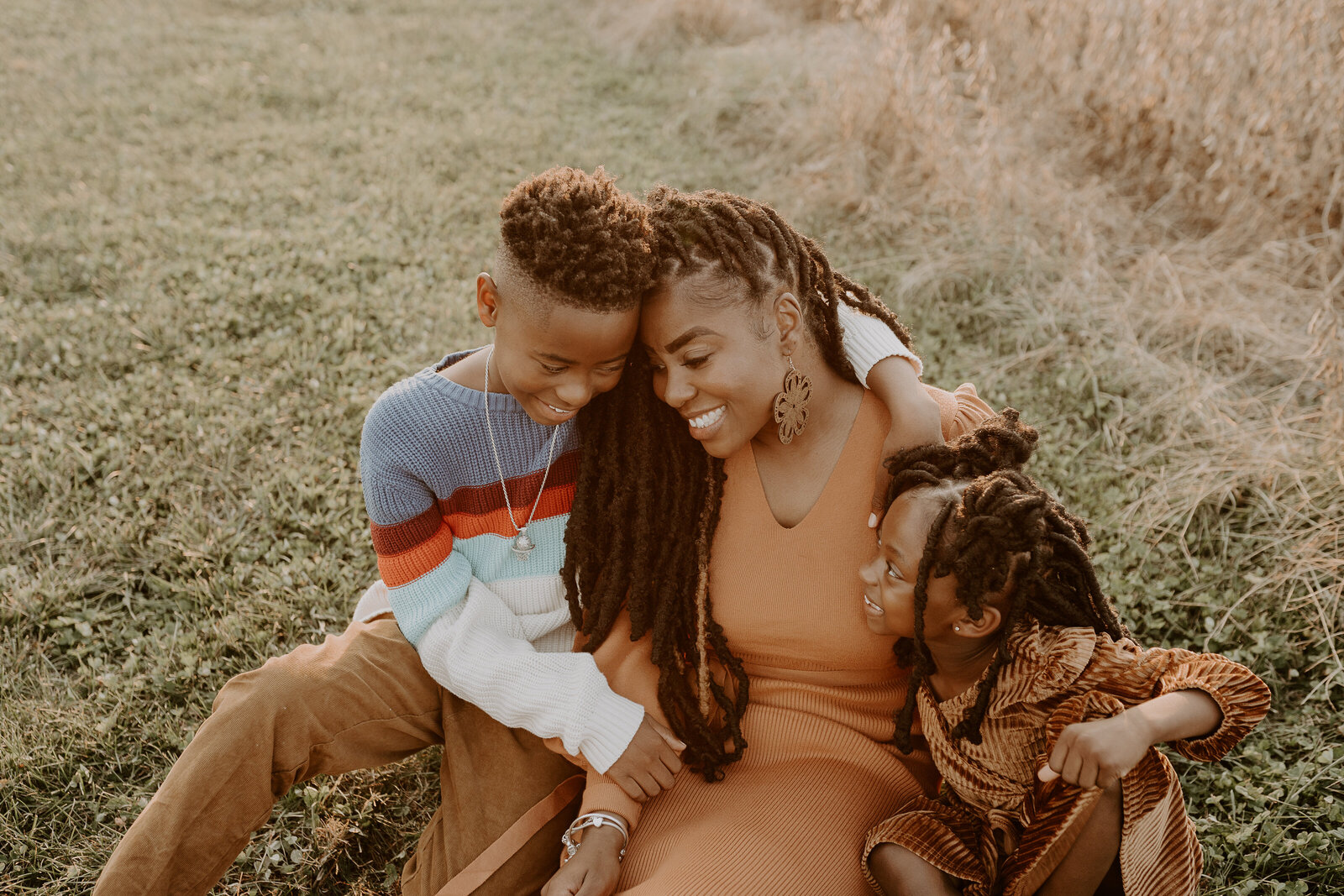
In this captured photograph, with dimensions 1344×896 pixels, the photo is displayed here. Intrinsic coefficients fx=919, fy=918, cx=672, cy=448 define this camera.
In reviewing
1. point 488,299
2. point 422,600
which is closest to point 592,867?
point 422,600

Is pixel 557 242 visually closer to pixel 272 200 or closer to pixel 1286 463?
pixel 1286 463

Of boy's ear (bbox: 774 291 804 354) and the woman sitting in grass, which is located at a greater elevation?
boy's ear (bbox: 774 291 804 354)

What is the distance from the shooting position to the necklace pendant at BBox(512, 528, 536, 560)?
7.37ft

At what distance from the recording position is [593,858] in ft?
6.56

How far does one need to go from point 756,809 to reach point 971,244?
3.58 metres

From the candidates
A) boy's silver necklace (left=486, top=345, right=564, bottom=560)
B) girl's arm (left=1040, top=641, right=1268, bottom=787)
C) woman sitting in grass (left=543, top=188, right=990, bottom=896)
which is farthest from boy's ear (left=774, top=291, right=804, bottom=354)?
girl's arm (left=1040, top=641, right=1268, bottom=787)

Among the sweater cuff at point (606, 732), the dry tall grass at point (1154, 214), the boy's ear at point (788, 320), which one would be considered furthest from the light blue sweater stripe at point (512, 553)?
the dry tall grass at point (1154, 214)

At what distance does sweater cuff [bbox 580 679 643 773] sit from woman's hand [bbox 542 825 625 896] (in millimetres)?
138

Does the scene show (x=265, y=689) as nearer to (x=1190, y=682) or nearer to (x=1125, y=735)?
→ (x=1125, y=735)

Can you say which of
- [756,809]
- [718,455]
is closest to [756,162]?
[718,455]

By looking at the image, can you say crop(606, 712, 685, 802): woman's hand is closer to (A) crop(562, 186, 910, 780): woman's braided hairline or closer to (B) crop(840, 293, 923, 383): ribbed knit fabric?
(A) crop(562, 186, 910, 780): woman's braided hairline

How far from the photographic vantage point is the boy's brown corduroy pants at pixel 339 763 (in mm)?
1901

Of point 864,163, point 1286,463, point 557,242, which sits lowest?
point 1286,463

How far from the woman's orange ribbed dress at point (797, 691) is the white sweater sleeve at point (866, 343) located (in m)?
0.09
